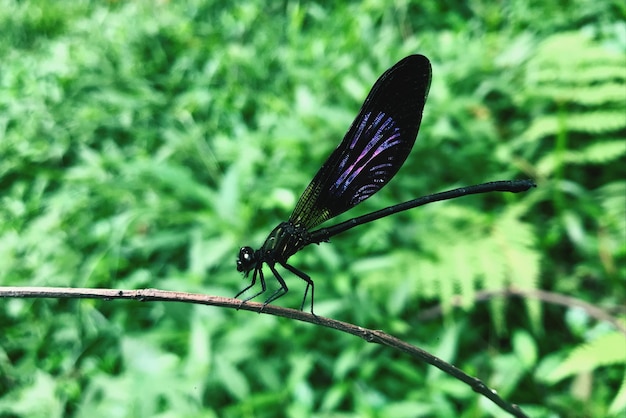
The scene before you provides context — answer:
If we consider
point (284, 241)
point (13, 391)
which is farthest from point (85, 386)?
point (284, 241)

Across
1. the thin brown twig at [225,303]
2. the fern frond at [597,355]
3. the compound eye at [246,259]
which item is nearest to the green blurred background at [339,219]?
the fern frond at [597,355]

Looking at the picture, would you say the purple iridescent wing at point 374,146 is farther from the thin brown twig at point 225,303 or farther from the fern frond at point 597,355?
the fern frond at point 597,355

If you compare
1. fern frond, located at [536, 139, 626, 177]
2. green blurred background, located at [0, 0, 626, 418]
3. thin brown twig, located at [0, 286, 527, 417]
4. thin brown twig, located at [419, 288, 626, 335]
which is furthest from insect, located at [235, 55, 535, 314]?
fern frond, located at [536, 139, 626, 177]

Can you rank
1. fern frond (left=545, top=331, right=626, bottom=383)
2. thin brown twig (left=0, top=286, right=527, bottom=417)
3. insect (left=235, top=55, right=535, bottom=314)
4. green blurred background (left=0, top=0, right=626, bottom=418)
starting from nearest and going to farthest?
thin brown twig (left=0, top=286, right=527, bottom=417) < insect (left=235, top=55, right=535, bottom=314) < fern frond (left=545, top=331, right=626, bottom=383) < green blurred background (left=0, top=0, right=626, bottom=418)

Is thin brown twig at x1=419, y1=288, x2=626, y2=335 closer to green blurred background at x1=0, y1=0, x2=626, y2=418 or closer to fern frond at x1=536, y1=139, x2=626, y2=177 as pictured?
Result: green blurred background at x1=0, y1=0, x2=626, y2=418

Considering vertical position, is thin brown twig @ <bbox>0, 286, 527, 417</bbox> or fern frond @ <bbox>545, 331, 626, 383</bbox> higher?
fern frond @ <bbox>545, 331, 626, 383</bbox>

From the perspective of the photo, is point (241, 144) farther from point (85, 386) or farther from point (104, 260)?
point (85, 386)

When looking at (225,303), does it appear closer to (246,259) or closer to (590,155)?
(246,259)
